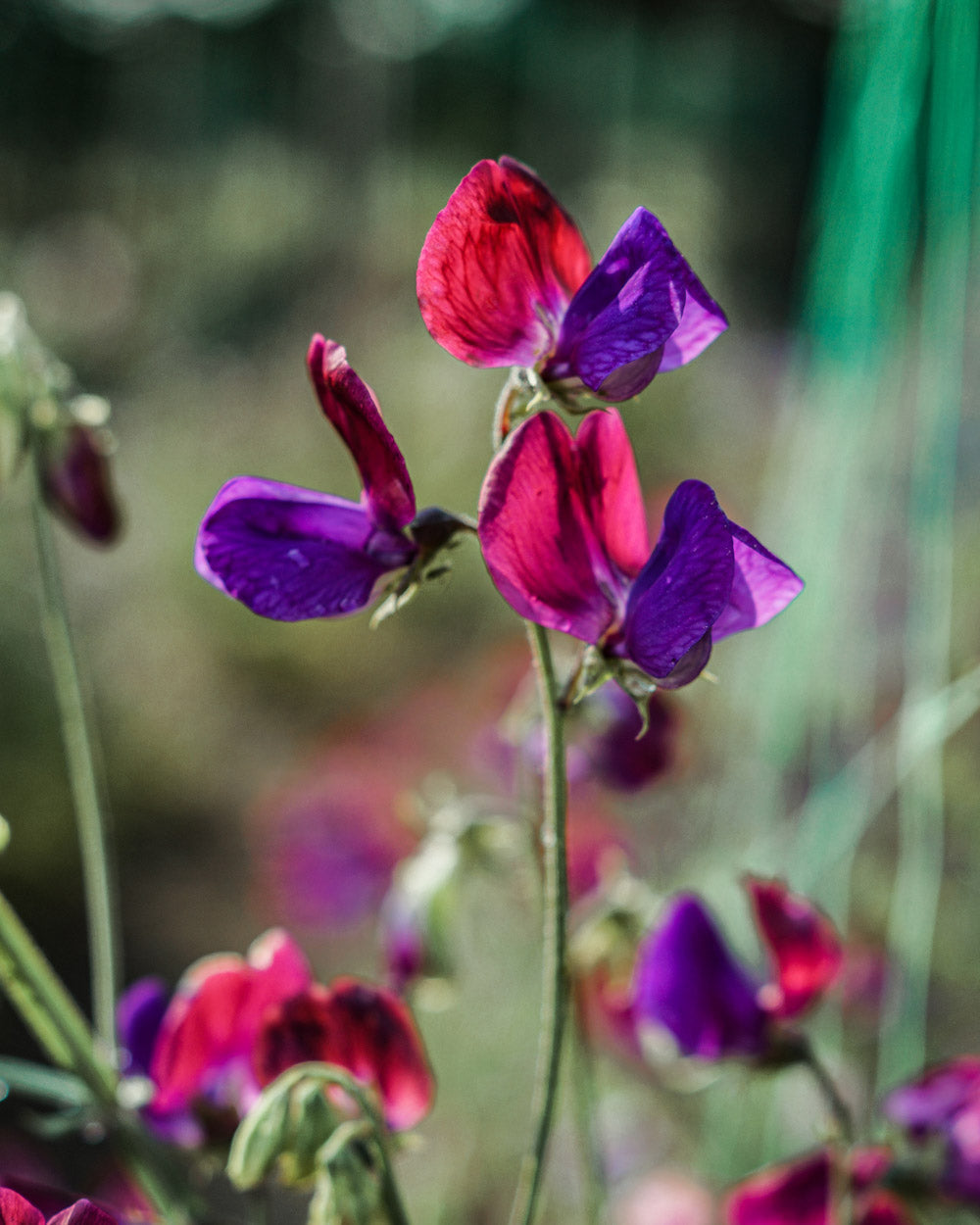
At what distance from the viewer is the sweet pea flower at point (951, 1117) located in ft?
1.89

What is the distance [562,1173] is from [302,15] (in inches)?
433

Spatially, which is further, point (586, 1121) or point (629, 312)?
point (586, 1121)

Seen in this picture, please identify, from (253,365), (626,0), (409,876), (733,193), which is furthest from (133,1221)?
(626,0)

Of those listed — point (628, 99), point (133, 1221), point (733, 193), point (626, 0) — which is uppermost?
point (626, 0)

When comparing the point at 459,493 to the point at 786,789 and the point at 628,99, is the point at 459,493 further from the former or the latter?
the point at 628,99

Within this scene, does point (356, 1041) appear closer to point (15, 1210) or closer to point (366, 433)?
point (15, 1210)

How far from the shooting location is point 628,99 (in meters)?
9.43

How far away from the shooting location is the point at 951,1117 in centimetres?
58

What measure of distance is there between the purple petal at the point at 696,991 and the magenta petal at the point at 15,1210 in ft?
1.00

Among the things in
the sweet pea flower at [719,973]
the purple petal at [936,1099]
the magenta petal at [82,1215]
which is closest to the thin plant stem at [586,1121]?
the sweet pea flower at [719,973]

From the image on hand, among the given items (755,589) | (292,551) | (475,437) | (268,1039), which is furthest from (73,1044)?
(475,437)

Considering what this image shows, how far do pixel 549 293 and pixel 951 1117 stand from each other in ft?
1.45

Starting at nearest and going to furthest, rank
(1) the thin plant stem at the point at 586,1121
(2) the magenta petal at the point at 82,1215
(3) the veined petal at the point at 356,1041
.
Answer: (2) the magenta petal at the point at 82,1215 → (3) the veined petal at the point at 356,1041 → (1) the thin plant stem at the point at 586,1121

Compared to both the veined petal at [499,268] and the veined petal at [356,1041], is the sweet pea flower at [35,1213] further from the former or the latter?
the veined petal at [499,268]
